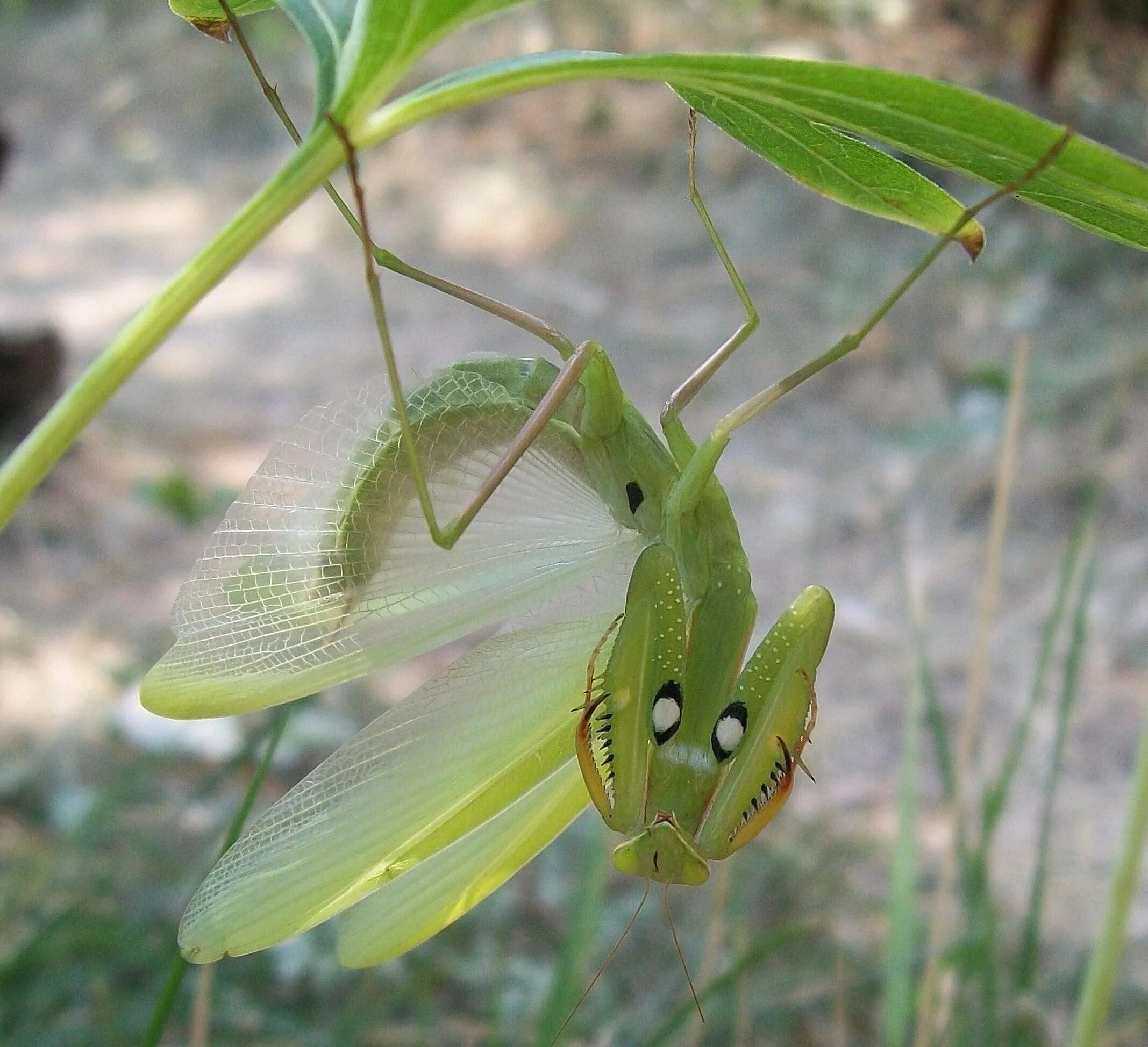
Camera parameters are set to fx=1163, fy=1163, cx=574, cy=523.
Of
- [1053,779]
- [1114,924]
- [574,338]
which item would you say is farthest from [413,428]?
[574,338]

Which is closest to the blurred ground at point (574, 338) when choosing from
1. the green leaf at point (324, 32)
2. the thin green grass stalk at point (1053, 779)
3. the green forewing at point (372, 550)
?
the green forewing at point (372, 550)

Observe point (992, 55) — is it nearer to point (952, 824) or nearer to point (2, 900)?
point (952, 824)

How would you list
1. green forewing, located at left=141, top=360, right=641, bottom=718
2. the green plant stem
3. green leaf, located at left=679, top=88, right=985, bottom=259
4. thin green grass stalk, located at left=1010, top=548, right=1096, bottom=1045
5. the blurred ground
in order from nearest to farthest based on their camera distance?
the green plant stem
green leaf, located at left=679, top=88, right=985, bottom=259
green forewing, located at left=141, top=360, right=641, bottom=718
thin green grass stalk, located at left=1010, top=548, right=1096, bottom=1045
the blurred ground

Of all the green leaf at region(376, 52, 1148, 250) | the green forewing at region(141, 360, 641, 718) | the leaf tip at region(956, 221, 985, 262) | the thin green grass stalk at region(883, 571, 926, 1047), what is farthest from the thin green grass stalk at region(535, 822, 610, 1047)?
the green leaf at region(376, 52, 1148, 250)

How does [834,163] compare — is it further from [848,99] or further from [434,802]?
[434,802]

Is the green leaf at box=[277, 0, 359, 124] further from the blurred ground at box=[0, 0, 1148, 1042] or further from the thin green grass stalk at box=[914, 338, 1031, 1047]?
the thin green grass stalk at box=[914, 338, 1031, 1047]

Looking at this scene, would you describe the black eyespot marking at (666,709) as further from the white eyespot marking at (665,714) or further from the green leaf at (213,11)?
the green leaf at (213,11)
